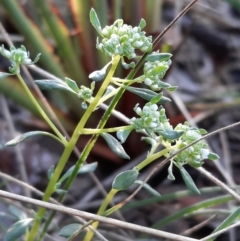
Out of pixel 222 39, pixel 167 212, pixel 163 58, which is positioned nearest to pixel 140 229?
pixel 163 58

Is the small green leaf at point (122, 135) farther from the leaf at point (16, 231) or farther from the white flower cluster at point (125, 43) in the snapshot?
the leaf at point (16, 231)

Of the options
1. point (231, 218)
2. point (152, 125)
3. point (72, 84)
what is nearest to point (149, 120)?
point (152, 125)

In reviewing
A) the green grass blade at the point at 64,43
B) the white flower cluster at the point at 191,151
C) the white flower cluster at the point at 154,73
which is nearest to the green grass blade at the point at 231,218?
the white flower cluster at the point at 191,151

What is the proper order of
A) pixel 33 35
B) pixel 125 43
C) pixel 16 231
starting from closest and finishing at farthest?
pixel 125 43, pixel 16 231, pixel 33 35

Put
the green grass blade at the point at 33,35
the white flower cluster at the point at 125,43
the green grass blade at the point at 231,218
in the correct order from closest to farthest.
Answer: the white flower cluster at the point at 125,43 → the green grass blade at the point at 231,218 → the green grass blade at the point at 33,35

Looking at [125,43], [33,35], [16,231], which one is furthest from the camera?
[33,35]

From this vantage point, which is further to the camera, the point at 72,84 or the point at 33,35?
the point at 33,35

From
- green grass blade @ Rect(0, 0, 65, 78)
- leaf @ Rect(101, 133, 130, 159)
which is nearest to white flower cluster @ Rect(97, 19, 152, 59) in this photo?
leaf @ Rect(101, 133, 130, 159)

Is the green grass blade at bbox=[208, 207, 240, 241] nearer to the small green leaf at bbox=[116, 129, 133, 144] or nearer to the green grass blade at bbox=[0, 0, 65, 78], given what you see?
the small green leaf at bbox=[116, 129, 133, 144]

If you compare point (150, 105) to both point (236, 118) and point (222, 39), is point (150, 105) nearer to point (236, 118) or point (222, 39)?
point (236, 118)

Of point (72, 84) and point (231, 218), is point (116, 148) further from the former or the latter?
point (231, 218)

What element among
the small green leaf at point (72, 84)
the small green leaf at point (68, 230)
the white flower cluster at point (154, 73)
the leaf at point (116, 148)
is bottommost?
the small green leaf at point (68, 230)

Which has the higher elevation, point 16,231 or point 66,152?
point 66,152
